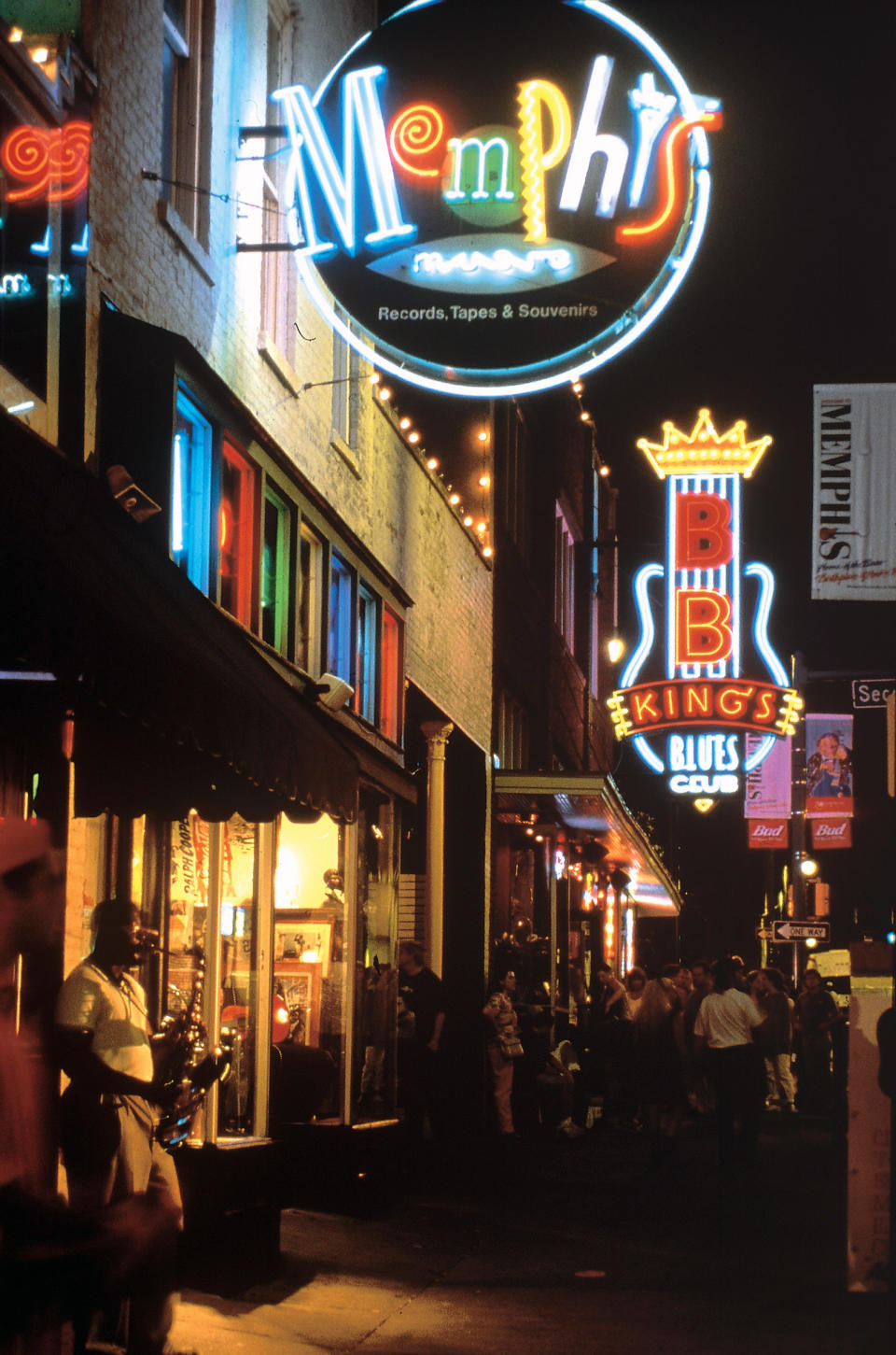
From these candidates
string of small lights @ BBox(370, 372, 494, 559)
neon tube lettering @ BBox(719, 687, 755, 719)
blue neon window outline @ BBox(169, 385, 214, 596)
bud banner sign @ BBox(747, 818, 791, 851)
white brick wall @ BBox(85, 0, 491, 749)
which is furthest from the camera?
bud banner sign @ BBox(747, 818, 791, 851)

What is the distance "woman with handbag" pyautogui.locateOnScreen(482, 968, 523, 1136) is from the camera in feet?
57.3

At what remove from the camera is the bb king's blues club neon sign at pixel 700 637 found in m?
26.6

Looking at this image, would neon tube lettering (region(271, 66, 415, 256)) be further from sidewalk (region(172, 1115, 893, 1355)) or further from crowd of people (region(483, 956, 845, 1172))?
crowd of people (region(483, 956, 845, 1172))

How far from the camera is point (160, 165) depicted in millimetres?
10141

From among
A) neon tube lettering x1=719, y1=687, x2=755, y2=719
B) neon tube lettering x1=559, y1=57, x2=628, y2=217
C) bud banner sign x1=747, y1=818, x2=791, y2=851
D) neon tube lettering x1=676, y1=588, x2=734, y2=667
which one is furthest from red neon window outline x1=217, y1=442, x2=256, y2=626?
bud banner sign x1=747, y1=818, x2=791, y2=851

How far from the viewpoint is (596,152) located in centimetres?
1019

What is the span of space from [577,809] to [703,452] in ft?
31.8

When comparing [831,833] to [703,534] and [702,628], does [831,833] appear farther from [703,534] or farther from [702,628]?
[703,534]

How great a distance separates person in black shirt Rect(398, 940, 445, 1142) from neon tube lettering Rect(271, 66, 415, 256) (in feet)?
24.7

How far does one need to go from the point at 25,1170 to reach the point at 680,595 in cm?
2466

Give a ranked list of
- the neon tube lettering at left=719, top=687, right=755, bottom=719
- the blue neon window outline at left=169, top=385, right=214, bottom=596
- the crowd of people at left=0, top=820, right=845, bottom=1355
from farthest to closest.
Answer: the neon tube lettering at left=719, top=687, right=755, bottom=719 → the blue neon window outline at left=169, top=385, right=214, bottom=596 → the crowd of people at left=0, top=820, right=845, bottom=1355

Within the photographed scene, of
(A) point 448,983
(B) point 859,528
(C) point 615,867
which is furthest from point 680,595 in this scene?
(B) point 859,528

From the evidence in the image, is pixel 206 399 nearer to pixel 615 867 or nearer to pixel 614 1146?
pixel 614 1146

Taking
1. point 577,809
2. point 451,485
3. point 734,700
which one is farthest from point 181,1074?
point 734,700
